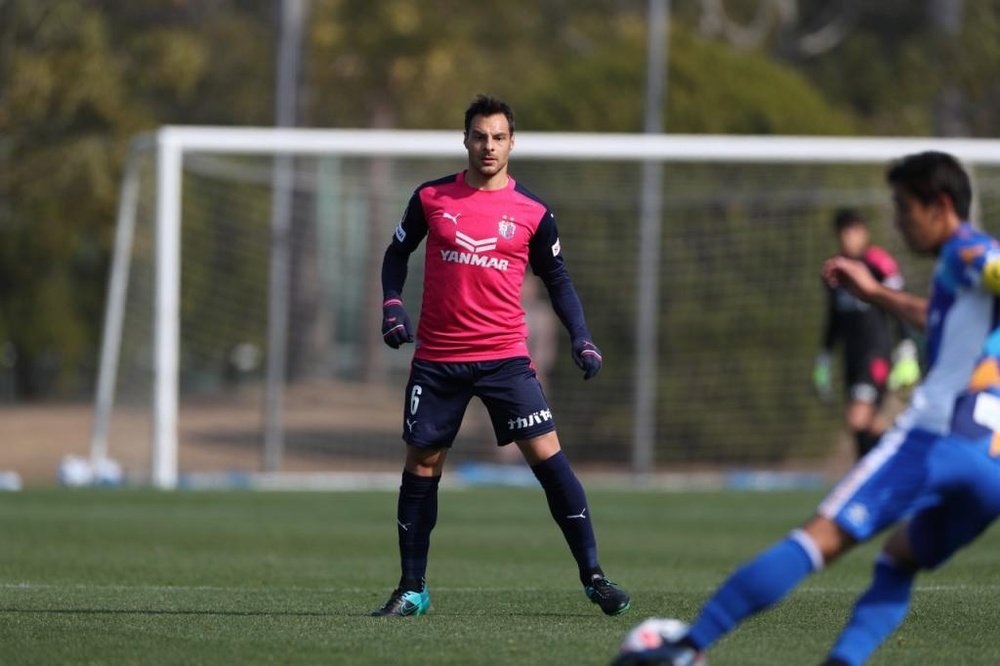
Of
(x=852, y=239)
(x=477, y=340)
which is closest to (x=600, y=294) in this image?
(x=852, y=239)

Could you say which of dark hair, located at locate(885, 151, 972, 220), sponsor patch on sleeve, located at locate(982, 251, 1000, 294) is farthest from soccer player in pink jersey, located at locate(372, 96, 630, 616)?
sponsor patch on sleeve, located at locate(982, 251, 1000, 294)

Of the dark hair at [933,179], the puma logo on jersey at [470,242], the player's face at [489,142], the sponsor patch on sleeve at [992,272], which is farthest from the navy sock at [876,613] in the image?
the player's face at [489,142]

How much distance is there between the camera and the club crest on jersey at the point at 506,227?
777 cm

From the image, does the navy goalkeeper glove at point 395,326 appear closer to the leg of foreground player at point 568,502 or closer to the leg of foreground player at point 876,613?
the leg of foreground player at point 568,502

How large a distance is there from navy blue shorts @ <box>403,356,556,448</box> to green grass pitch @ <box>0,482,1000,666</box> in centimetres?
79

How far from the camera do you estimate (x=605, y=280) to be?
23281 millimetres

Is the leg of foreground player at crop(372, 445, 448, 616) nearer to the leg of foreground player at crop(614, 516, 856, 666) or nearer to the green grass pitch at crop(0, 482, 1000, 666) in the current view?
the green grass pitch at crop(0, 482, 1000, 666)

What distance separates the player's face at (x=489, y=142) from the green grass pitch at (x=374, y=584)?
1929 millimetres

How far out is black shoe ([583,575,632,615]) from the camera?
769 cm

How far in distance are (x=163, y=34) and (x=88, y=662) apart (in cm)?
2426

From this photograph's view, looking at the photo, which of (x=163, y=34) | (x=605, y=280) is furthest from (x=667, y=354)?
(x=163, y=34)

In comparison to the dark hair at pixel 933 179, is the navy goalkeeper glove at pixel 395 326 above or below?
below

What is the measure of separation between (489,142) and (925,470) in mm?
2986

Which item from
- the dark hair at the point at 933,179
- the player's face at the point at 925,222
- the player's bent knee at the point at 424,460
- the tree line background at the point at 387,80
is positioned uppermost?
the tree line background at the point at 387,80
